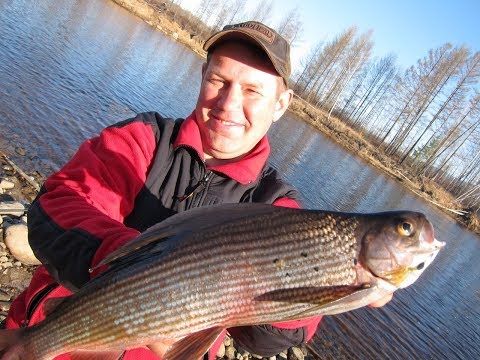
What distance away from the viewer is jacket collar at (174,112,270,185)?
3.29 m

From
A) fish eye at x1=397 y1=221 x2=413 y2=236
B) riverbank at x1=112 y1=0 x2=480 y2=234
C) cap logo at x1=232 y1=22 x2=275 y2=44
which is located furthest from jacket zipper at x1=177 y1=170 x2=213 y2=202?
riverbank at x1=112 y1=0 x2=480 y2=234

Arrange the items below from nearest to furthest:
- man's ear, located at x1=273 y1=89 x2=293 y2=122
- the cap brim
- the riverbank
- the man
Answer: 1. the man
2. the cap brim
3. man's ear, located at x1=273 y1=89 x2=293 y2=122
4. the riverbank

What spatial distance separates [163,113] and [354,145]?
31413 millimetres

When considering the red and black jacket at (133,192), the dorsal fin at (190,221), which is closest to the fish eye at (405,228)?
the dorsal fin at (190,221)

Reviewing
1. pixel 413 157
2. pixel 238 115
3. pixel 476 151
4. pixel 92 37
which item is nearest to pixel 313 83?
pixel 413 157

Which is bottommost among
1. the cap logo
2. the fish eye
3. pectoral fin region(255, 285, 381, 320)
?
pectoral fin region(255, 285, 381, 320)

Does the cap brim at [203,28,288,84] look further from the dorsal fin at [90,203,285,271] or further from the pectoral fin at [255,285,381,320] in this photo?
the pectoral fin at [255,285,381,320]

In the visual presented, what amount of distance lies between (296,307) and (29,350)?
1665mm

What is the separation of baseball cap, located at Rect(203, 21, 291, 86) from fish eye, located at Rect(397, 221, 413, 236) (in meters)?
1.69

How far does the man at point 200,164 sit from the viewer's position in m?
2.81

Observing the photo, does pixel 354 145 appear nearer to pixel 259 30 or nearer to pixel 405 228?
pixel 259 30

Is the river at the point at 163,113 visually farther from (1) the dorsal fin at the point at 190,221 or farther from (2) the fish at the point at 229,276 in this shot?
(1) the dorsal fin at the point at 190,221

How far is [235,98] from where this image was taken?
3211 mm

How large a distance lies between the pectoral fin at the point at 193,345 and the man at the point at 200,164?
633 millimetres
